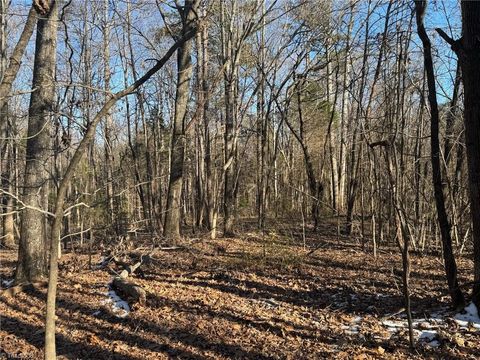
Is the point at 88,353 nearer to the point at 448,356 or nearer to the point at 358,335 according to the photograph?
the point at 358,335

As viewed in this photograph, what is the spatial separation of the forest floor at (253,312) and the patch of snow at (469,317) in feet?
0.11

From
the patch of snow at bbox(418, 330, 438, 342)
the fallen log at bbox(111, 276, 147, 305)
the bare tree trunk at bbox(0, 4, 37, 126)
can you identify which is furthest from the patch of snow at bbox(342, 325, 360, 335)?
the bare tree trunk at bbox(0, 4, 37, 126)

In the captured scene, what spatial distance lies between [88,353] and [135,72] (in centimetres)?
1113

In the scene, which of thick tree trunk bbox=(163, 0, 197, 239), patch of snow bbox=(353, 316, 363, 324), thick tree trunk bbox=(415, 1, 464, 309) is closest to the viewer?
thick tree trunk bbox=(415, 1, 464, 309)

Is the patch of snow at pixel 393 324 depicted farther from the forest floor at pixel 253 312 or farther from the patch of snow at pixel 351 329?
the patch of snow at pixel 351 329

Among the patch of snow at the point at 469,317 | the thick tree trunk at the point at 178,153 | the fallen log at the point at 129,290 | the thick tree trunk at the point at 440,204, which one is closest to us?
the patch of snow at the point at 469,317

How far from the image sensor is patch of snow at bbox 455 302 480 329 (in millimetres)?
4328

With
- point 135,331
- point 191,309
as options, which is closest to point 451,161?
point 191,309

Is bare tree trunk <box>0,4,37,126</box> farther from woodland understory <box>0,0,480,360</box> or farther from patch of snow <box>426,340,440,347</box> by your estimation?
patch of snow <box>426,340,440,347</box>

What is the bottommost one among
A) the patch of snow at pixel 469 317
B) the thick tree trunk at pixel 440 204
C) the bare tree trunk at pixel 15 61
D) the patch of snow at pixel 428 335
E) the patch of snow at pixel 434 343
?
the patch of snow at pixel 434 343

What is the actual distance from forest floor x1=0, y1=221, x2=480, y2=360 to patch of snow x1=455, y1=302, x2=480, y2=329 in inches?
1.3

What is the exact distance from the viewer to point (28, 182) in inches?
267

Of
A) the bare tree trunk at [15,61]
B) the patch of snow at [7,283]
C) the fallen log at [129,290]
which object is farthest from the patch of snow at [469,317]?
the patch of snow at [7,283]

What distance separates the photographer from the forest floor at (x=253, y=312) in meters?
4.25
